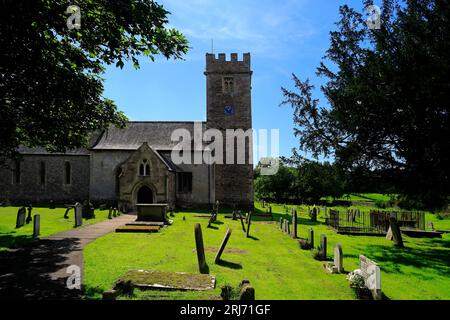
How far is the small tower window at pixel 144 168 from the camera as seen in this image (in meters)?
28.4

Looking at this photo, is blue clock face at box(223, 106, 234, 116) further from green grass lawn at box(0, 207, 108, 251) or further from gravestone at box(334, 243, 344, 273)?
gravestone at box(334, 243, 344, 273)

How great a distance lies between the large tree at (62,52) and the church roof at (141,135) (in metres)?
19.1

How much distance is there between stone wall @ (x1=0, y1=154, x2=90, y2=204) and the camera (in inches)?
1310

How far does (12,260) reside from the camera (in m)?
10.4

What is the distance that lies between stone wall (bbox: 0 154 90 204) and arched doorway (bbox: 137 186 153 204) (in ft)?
26.3

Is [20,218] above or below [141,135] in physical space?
below

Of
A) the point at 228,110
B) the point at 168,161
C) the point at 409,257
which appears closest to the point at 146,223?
the point at 168,161

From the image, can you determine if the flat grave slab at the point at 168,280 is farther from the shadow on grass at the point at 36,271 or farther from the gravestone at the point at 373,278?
the gravestone at the point at 373,278

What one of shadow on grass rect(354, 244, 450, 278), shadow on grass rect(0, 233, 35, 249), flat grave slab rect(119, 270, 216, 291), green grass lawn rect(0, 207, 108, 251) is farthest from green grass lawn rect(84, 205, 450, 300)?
green grass lawn rect(0, 207, 108, 251)

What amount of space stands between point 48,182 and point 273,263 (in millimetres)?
30875

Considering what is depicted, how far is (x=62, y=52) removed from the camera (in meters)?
9.58

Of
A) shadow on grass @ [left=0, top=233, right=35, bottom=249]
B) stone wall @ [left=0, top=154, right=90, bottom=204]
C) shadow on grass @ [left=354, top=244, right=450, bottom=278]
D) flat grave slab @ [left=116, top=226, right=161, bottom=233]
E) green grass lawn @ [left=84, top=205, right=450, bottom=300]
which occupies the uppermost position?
stone wall @ [left=0, top=154, right=90, bottom=204]

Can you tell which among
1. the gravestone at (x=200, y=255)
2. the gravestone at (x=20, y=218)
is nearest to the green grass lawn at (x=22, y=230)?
the gravestone at (x=20, y=218)

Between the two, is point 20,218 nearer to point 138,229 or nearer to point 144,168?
→ point 138,229
